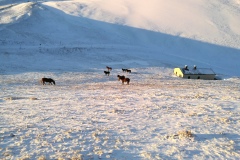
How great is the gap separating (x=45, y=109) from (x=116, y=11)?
13188cm

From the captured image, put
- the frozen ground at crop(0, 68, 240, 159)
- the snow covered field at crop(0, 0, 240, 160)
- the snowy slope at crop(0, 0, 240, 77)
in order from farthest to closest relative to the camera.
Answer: the snowy slope at crop(0, 0, 240, 77) → the snow covered field at crop(0, 0, 240, 160) → the frozen ground at crop(0, 68, 240, 159)

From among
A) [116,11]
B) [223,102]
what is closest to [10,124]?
[223,102]

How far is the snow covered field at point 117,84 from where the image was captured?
11.4 m

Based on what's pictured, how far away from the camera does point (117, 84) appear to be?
3450cm

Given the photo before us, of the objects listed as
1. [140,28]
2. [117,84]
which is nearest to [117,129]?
[117,84]

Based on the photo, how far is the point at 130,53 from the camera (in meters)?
81.1

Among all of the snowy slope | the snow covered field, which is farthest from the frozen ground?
the snowy slope

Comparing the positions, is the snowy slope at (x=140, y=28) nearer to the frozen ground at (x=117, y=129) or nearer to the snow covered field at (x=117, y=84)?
the snow covered field at (x=117, y=84)

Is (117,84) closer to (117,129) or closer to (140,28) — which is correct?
(117,129)

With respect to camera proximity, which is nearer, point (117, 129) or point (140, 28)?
point (117, 129)

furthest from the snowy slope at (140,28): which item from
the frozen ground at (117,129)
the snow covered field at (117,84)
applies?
the frozen ground at (117,129)

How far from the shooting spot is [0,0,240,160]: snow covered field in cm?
1142

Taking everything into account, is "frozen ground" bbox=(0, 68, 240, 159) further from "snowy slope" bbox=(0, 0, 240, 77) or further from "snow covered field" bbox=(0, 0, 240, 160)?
"snowy slope" bbox=(0, 0, 240, 77)

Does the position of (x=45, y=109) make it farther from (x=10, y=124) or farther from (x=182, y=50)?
(x=182, y=50)
